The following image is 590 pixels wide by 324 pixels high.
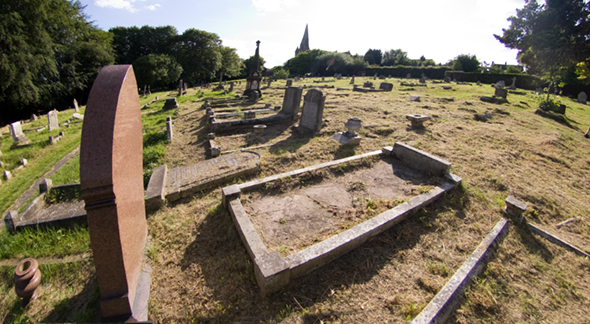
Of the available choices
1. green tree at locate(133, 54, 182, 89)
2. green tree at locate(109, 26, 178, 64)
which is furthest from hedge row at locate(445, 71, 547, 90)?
green tree at locate(109, 26, 178, 64)

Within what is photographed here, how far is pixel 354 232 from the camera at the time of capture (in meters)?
3.23

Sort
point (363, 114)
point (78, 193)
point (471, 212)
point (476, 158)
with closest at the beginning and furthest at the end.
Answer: point (471, 212), point (78, 193), point (476, 158), point (363, 114)

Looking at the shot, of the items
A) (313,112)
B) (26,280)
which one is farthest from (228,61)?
(26,280)

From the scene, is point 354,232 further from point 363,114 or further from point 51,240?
point 363,114

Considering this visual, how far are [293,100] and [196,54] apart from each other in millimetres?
34205

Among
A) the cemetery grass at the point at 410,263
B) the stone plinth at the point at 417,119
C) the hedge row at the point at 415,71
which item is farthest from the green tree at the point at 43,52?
the hedge row at the point at 415,71

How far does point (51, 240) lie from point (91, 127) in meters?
2.67

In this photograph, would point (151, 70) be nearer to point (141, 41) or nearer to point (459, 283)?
point (141, 41)

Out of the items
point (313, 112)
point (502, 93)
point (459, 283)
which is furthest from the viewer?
point (502, 93)

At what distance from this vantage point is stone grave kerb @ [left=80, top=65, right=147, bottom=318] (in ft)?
6.43

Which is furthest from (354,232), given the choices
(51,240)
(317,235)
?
(51,240)

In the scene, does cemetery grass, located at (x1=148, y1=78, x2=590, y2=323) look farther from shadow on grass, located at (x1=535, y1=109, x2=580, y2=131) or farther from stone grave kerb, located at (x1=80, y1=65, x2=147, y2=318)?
shadow on grass, located at (x1=535, y1=109, x2=580, y2=131)

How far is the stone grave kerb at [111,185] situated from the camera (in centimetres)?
196

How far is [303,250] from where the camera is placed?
9.42 ft
